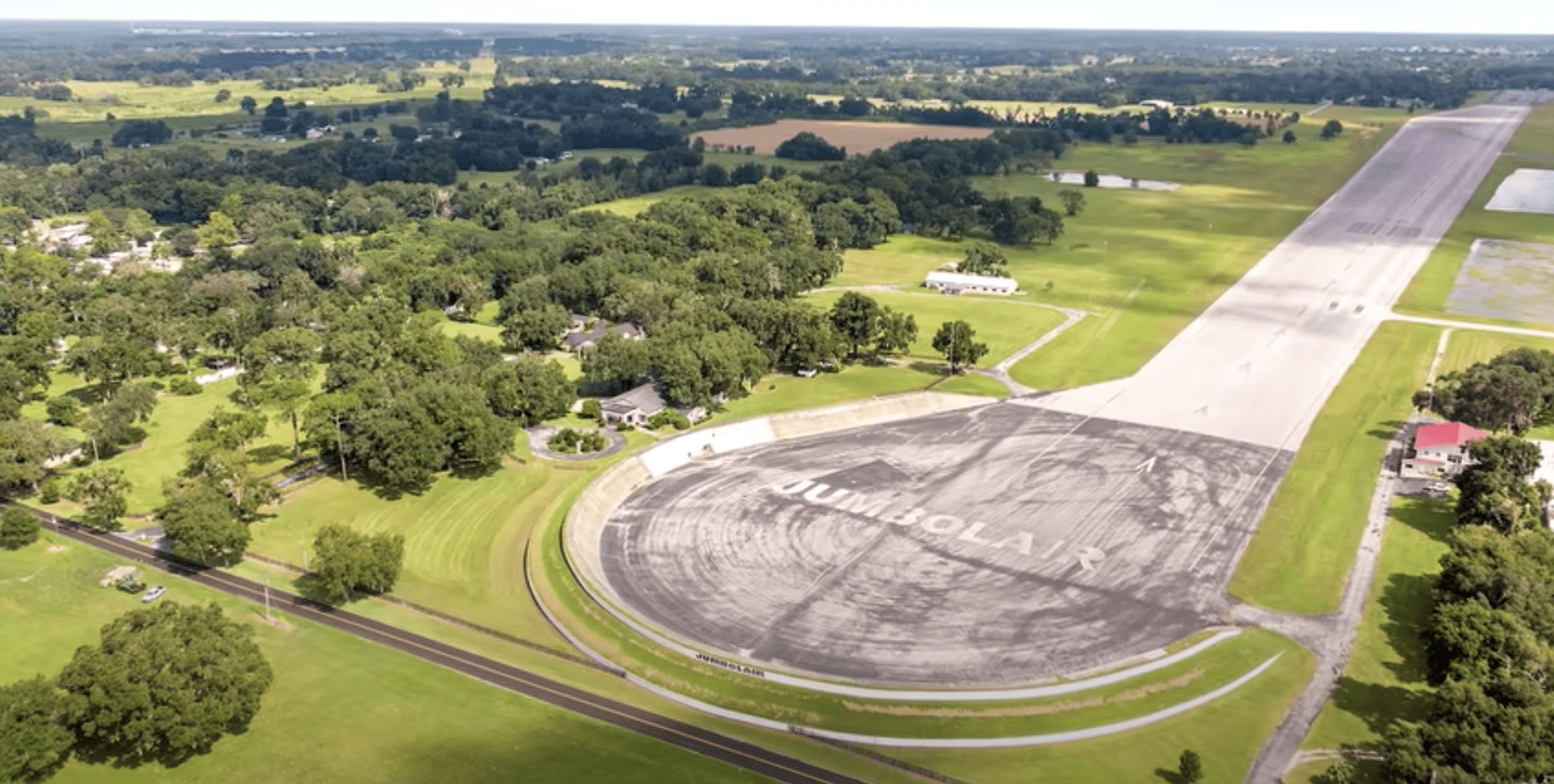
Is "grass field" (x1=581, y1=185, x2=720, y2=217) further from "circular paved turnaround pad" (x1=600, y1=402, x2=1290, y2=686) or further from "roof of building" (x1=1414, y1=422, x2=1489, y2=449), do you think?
"roof of building" (x1=1414, y1=422, x2=1489, y2=449)

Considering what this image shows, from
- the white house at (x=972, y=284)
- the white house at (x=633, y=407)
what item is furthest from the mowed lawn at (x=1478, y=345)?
the white house at (x=633, y=407)

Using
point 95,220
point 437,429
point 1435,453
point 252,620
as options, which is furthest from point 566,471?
point 95,220

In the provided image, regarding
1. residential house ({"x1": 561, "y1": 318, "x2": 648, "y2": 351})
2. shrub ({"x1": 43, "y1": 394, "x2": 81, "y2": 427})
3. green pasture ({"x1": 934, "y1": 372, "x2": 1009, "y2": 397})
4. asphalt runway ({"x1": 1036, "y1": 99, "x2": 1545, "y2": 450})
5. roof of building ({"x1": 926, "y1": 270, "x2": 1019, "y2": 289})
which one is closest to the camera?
shrub ({"x1": 43, "y1": 394, "x2": 81, "y2": 427})

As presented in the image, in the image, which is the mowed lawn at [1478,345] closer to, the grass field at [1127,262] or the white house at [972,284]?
the grass field at [1127,262]

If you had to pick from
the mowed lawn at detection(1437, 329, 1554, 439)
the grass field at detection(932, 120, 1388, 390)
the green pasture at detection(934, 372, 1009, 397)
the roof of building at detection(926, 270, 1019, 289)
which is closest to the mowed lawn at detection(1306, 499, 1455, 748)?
the grass field at detection(932, 120, 1388, 390)

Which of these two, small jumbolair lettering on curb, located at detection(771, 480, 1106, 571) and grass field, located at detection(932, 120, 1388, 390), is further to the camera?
grass field, located at detection(932, 120, 1388, 390)

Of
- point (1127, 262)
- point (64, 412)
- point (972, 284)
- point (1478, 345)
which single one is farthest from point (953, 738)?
point (1127, 262)

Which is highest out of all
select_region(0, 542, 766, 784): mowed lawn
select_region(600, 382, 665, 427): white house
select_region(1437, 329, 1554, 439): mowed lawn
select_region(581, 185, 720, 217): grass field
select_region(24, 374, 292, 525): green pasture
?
select_region(581, 185, 720, 217): grass field
